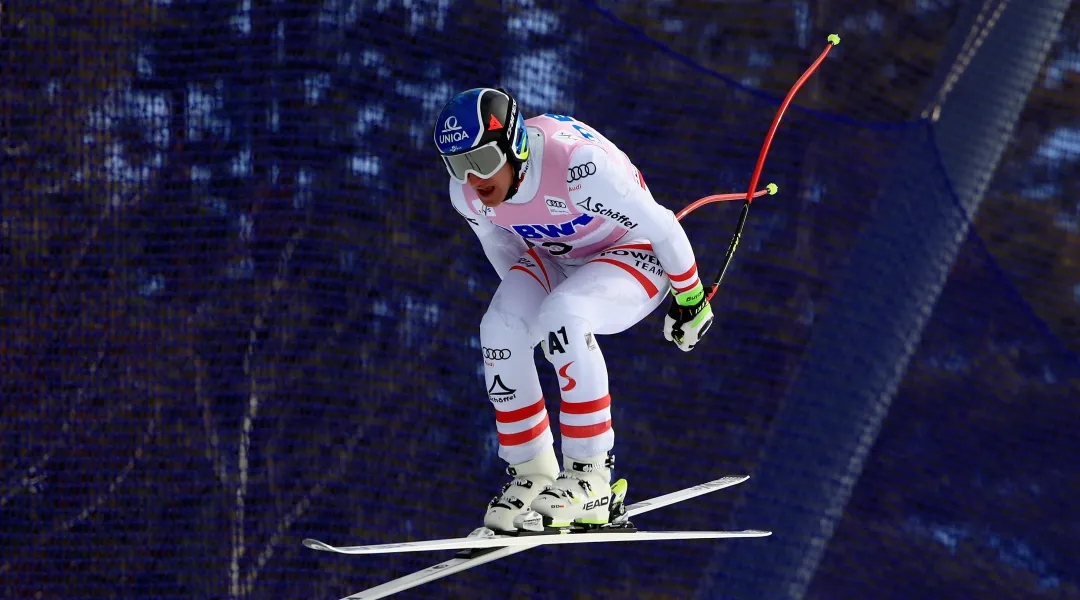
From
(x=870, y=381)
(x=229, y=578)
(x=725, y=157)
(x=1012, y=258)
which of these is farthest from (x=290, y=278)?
(x=1012, y=258)

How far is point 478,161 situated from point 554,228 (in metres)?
0.34

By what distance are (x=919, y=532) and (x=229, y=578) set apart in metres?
3.82

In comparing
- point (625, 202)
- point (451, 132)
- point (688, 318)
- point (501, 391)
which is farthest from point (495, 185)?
point (688, 318)

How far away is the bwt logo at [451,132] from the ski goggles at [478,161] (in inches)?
1.3

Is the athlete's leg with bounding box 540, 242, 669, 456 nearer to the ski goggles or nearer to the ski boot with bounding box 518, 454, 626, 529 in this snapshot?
the ski boot with bounding box 518, 454, 626, 529

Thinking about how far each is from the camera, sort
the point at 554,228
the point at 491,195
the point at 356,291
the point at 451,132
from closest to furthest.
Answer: the point at 451,132 < the point at 491,195 < the point at 554,228 < the point at 356,291

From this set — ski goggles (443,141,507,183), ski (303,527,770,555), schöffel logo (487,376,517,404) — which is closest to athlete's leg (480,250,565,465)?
schöffel logo (487,376,517,404)

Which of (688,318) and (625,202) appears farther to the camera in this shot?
(688,318)

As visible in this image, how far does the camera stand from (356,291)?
359 inches

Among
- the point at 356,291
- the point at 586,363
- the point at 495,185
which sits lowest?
the point at 356,291

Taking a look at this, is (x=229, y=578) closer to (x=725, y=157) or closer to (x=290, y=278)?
(x=290, y=278)

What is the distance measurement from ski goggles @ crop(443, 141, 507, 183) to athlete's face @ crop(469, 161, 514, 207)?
0.02 meters

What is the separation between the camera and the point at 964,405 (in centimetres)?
698

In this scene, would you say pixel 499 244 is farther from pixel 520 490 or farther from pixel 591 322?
pixel 520 490
